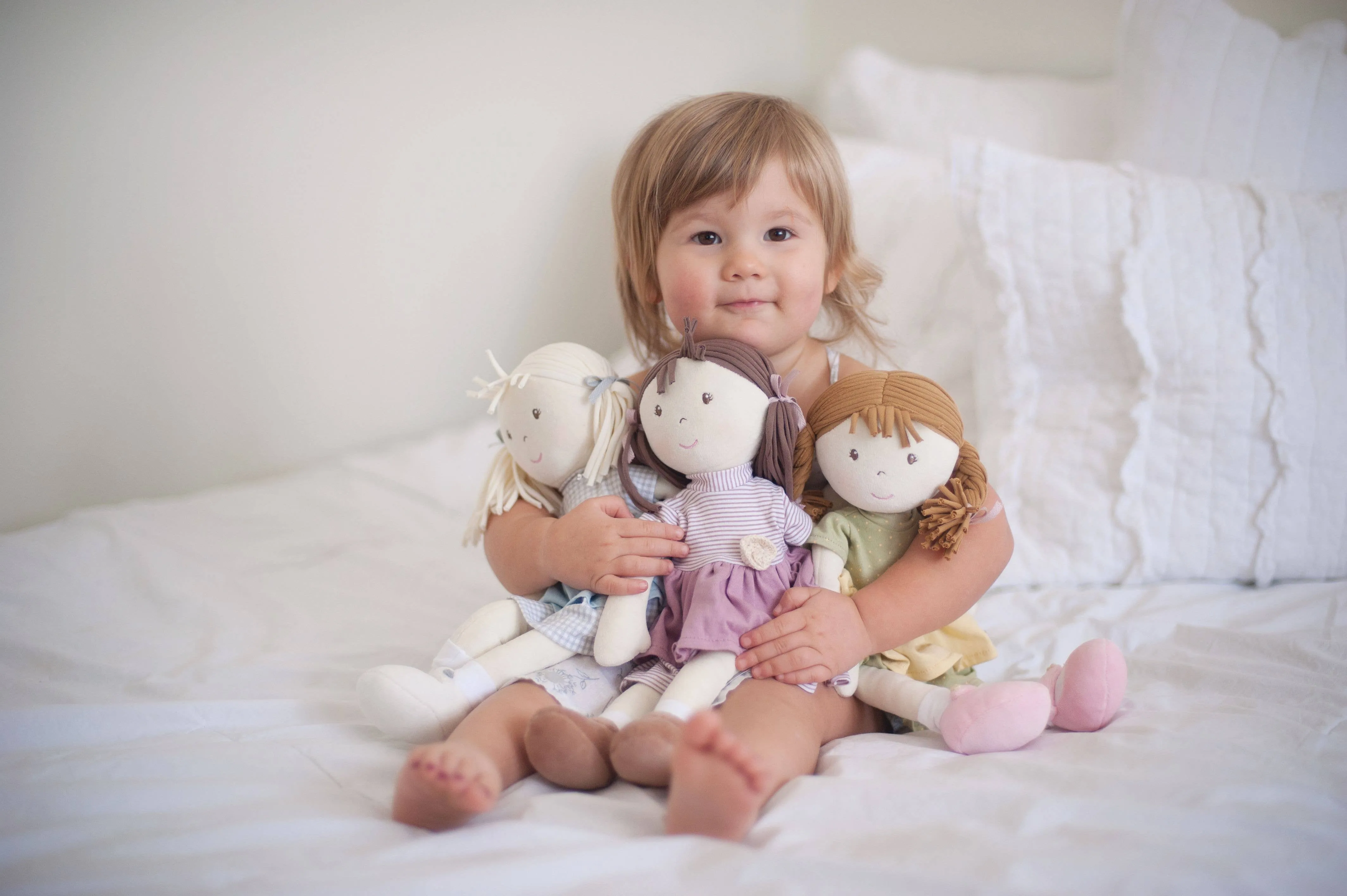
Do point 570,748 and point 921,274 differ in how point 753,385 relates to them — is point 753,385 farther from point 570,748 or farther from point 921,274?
point 921,274

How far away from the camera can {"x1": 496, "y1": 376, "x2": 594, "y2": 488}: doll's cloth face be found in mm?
842

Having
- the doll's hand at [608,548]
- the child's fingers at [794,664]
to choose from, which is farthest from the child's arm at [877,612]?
the doll's hand at [608,548]

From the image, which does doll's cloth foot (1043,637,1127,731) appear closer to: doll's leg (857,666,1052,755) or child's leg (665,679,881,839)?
doll's leg (857,666,1052,755)

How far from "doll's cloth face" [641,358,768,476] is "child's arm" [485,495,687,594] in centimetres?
7

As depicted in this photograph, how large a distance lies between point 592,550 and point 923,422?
300mm

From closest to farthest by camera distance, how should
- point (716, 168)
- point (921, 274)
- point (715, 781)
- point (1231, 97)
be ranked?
point (715, 781) < point (716, 168) < point (1231, 97) < point (921, 274)

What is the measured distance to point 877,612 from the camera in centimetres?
78

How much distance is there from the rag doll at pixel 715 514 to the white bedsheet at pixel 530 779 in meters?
0.12

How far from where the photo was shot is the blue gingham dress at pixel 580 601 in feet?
2.65

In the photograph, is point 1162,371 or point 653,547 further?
point 1162,371

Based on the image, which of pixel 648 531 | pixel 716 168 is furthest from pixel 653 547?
pixel 716 168

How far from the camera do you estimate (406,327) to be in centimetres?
161

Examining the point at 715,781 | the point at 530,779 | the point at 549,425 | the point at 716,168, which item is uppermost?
the point at 716,168

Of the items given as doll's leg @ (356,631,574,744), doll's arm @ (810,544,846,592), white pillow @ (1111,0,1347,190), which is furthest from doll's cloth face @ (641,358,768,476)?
white pillow @ (1111,0,1347,190)
